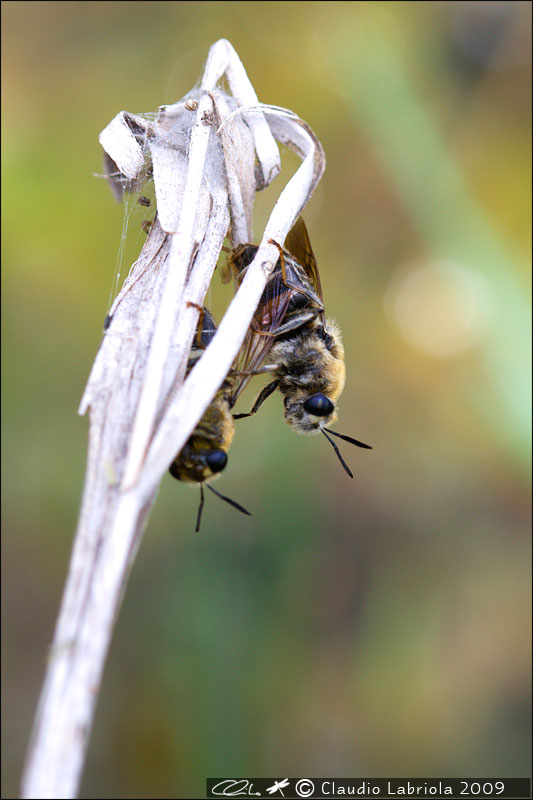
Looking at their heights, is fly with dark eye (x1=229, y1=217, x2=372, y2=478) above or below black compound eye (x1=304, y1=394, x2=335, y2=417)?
above

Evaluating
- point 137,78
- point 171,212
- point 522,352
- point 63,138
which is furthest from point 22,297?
point 522,352

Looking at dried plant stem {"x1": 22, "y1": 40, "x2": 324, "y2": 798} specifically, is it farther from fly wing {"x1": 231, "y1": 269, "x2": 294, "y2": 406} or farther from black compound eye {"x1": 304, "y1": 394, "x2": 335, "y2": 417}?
black compound eye {"x1": 304, "y1": 394, "x2": 335, "y2": 417}

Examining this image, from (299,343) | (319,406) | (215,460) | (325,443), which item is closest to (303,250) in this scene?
(299,343)

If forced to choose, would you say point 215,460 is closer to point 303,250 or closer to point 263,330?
point 263,330

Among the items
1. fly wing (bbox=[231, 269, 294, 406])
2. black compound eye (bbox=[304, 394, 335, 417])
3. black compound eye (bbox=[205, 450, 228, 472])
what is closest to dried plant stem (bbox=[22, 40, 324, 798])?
fly wing (bbox=[231, 269, 294, 406])

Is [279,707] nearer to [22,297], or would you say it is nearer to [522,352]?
[522,352]

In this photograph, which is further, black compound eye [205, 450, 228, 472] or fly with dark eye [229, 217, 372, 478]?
fly with dark eye [229, 217, 372, 478]
